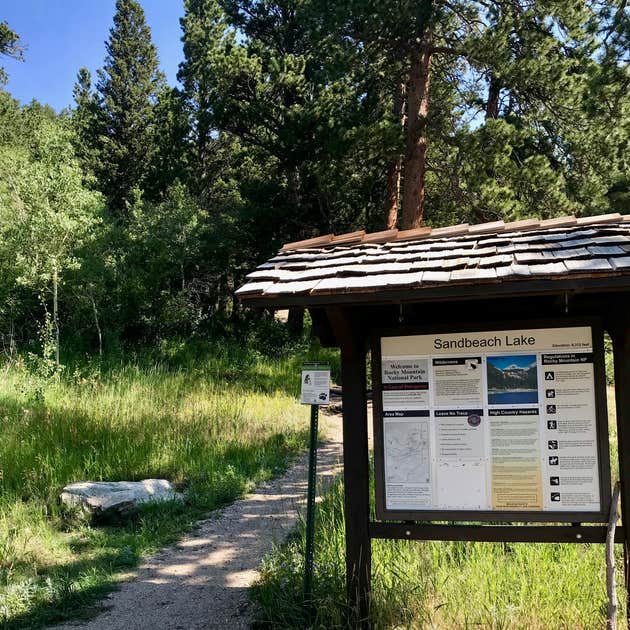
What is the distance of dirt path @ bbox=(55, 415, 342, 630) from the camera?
405 cm

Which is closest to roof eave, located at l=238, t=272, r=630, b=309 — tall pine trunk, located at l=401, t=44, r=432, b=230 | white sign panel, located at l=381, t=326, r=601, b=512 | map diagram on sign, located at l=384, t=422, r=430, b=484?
white sign panel, located at l=381, t=326, r=601, b=512

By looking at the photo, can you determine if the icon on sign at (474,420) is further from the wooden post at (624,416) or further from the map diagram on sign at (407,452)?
the wooden post at (624,416)

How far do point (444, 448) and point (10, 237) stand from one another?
12.8 meters

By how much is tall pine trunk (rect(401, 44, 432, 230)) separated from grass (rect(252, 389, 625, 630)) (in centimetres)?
951

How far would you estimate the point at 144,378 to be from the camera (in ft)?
40.2

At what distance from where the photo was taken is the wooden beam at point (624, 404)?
334 cm

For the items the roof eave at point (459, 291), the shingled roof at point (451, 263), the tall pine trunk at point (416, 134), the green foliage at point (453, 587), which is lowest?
the green foliage at point (453, 587)

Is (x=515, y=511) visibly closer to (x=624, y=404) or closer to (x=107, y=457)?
(x=624, y=404)

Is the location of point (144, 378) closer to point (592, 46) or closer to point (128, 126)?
point (592, 46)

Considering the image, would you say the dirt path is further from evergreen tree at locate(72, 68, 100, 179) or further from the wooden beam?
evergreen tree at locate(72, 68, 100, 179)

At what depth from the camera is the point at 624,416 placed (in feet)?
11.1

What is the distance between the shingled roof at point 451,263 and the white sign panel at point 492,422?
0.50m

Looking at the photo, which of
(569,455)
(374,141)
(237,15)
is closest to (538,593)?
(569,455)

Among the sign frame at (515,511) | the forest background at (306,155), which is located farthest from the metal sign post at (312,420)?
the forest background at (306,155)
